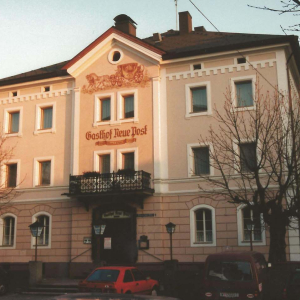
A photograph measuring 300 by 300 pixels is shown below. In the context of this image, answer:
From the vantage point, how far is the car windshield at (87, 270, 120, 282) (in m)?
16.8

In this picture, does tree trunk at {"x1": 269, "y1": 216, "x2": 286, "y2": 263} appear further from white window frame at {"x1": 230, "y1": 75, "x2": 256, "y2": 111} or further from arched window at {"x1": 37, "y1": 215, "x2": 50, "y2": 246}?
arched window at {"x1": 37, "y1": 215, "x2": 50, "y2": 246}

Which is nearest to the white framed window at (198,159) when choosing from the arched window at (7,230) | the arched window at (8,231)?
the arched window at (7,230)

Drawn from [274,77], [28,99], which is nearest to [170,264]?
[274,77]

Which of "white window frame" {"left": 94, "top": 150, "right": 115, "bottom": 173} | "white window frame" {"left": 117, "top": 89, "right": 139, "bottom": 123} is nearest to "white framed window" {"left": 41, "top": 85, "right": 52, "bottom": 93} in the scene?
"white window frame" {"left": 117, "top": 89, "right": 139, "bottom": 123}

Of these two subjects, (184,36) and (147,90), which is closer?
(147,90)

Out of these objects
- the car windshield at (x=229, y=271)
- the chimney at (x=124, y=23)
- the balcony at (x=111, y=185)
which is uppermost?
the chimney at (x=124, y=23)

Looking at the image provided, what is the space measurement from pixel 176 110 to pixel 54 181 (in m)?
8.42

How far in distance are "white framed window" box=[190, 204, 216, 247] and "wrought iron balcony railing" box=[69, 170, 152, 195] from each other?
279cm

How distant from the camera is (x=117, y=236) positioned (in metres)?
26.9

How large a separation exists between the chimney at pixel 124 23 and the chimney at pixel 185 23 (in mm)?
3260

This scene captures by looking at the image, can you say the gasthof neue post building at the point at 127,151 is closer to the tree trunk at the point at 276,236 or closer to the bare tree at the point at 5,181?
the bare tree at the point at 5,181

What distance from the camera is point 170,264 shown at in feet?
73.3

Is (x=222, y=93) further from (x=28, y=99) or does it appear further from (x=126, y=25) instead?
(x=28, y=99)

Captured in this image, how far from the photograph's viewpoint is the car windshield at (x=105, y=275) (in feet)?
55.0
